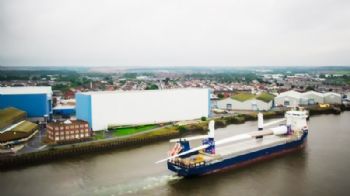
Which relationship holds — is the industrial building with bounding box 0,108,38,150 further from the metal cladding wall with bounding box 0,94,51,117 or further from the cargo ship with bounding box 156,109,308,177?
the cargo ship with bounding box 156,109,308,177

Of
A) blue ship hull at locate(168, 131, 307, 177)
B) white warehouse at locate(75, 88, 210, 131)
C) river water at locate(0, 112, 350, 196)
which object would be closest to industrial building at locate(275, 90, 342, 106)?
white warehouse at locate(75, 88, 210, 131)

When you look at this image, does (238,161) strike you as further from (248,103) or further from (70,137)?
(248,103)

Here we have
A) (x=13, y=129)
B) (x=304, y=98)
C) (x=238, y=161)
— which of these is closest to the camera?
(x=238, y=161)

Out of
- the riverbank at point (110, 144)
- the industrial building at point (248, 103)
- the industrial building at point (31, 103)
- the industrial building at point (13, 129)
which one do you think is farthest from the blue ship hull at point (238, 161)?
the industrial building at point (31, 103)

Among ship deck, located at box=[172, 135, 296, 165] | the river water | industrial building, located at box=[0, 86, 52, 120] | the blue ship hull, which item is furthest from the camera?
industrial building, located at box=[0, 86, 52, 120]

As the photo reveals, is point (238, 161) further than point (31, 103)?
No

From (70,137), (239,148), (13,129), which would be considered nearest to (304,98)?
(239,148)
